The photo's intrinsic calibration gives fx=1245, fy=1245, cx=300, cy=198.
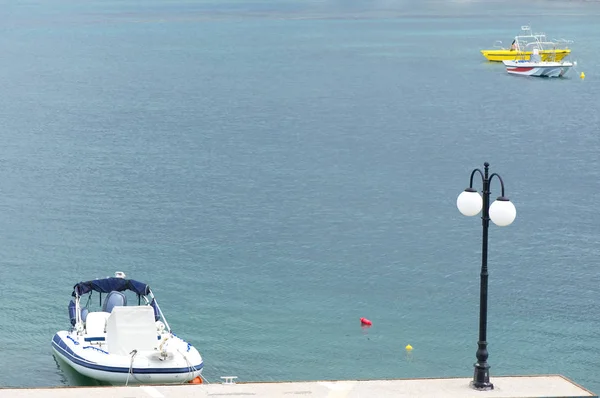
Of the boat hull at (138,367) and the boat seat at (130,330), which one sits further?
the boat seat at (130,330)

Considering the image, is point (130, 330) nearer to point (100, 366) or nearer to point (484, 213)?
point (100, 366)

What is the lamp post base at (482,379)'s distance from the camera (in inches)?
1066

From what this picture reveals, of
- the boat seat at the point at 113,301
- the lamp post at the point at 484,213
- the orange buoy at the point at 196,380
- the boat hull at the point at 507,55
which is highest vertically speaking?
the boat hull at the point at 507,55

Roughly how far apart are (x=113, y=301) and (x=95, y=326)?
2.31 metres

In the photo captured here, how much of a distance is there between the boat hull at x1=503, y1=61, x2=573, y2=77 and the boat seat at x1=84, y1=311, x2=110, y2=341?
8878cm

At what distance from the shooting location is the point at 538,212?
206 feet

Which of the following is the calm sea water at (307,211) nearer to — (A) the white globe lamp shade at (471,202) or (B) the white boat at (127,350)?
(B) the white boat at (127,350)

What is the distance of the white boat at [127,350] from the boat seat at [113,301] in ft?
3.62

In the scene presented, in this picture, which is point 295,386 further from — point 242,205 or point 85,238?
point 242,205

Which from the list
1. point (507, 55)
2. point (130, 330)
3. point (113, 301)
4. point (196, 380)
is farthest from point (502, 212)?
point (507, 55)

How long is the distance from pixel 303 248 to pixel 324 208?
25.6ft

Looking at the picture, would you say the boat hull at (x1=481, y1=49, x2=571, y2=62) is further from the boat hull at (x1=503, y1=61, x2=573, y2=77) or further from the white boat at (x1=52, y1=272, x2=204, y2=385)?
the white boat at (x1=52, y1=272, x2=204, y2=385)

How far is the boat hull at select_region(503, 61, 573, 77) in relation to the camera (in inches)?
4808

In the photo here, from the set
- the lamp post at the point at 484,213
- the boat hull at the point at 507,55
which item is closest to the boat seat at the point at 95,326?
the lamp post at the point at 484,213
